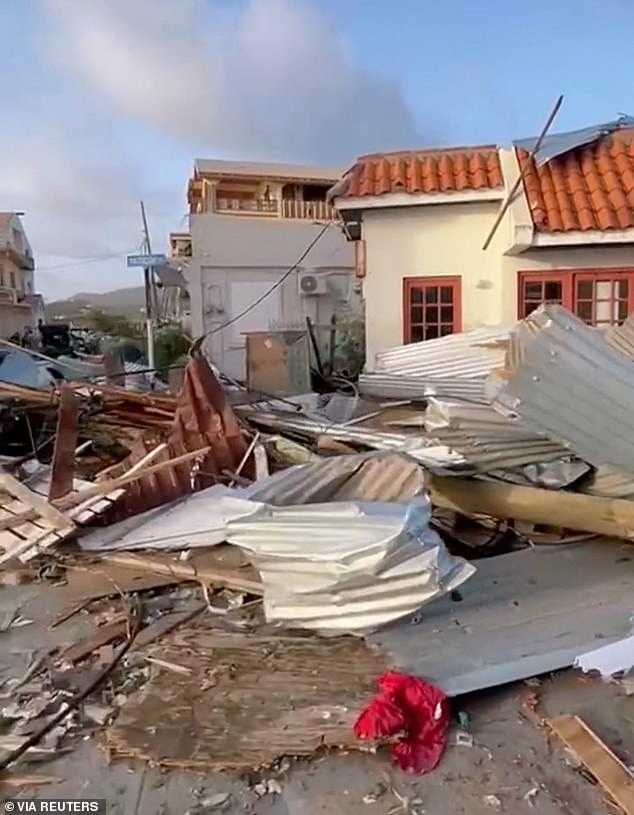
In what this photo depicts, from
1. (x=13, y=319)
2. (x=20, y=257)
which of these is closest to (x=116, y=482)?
(x=13, y=319)

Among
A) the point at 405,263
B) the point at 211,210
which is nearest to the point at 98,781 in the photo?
the point at 405,263

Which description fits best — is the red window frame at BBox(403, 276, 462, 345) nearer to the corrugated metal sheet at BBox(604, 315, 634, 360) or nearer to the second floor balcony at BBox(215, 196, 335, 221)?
the corrugated metal sheet at BBox(604, 315, 634, 360)

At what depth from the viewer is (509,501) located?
4918 millimetres

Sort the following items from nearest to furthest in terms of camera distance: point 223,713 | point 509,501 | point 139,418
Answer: point 223,713
point 509,501
point 139,418

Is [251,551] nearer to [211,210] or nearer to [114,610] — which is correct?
[114,610]

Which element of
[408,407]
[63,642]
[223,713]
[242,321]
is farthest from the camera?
[242,321]

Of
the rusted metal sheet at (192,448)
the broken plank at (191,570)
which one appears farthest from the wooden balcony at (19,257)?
the broken plank at (191,570)

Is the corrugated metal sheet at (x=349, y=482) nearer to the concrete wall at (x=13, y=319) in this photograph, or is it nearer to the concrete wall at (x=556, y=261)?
the concrete wall at (x=556, y=261)

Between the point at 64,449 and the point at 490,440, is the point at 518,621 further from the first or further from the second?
the point at 64,449

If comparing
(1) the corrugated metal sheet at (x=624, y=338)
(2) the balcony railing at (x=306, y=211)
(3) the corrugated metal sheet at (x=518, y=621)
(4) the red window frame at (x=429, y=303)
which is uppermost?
(2) the balcony railing at (x=306, y=211)

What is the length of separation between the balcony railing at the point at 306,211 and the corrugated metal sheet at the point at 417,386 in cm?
1284

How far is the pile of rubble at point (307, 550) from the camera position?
11.2ft

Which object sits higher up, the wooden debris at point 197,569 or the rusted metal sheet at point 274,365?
the rusted metal sheet at point 274,365

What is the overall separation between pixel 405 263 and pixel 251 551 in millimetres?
7501
